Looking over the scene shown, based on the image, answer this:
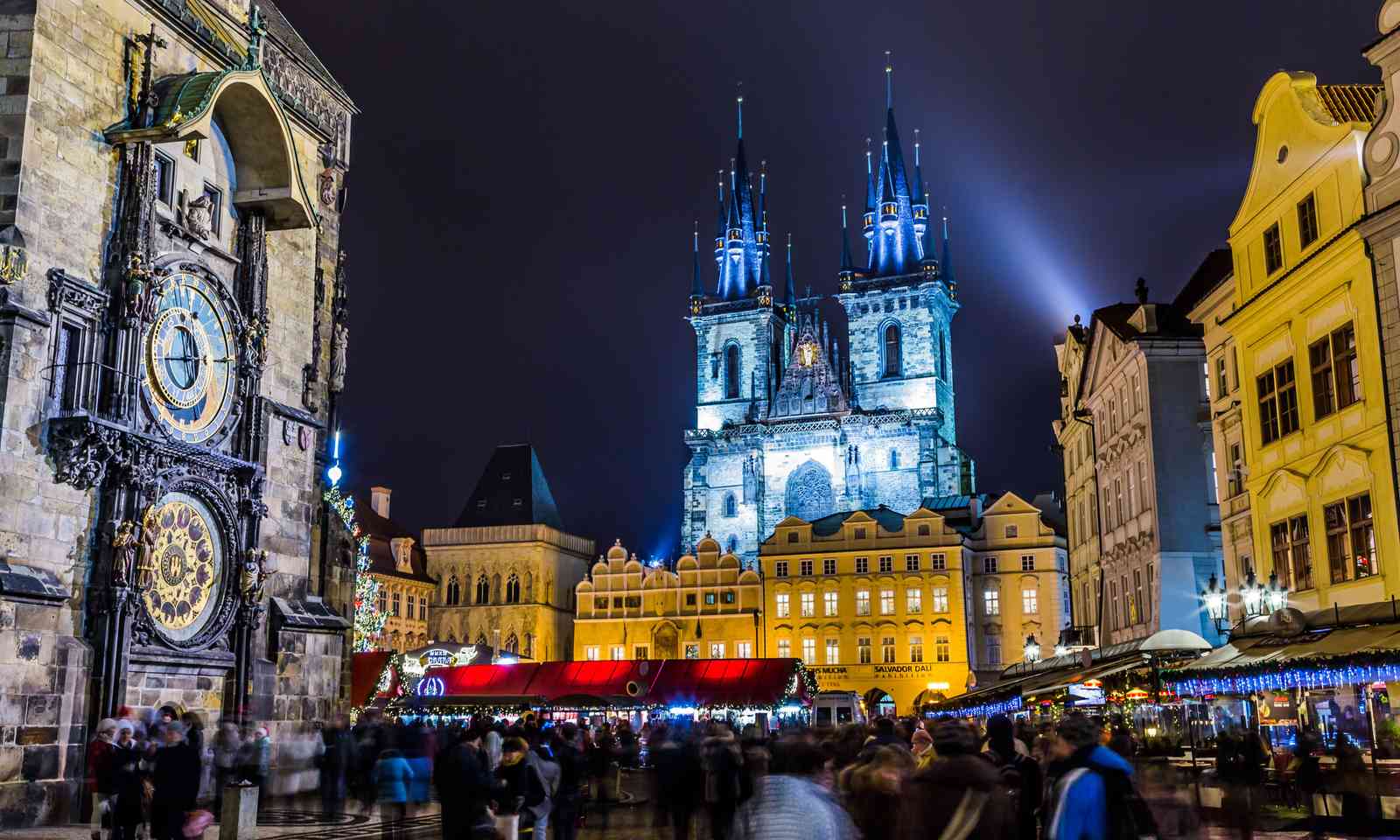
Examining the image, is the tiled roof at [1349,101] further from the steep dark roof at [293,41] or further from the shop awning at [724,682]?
the shop awning at [724,682]

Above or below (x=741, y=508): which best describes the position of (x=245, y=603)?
below

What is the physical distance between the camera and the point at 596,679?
40.4 m

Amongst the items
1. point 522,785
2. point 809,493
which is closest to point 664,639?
point 809,493

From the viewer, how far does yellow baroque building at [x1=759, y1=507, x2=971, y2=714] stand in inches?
2467

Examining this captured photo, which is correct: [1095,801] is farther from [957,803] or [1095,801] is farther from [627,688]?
[627,688]

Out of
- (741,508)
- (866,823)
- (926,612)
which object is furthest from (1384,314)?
(741,508)

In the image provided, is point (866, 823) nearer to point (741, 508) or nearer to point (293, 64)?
point (293, 64)

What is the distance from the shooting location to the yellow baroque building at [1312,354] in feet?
64.8

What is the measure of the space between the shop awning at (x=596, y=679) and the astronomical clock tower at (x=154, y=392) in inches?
741

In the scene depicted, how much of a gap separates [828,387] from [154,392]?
6878 centimetres

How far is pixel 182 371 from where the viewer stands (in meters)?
17.2

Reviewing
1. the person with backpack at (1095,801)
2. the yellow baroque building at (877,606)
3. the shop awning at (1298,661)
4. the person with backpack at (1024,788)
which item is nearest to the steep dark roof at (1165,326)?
the shop awning at (1298,661)

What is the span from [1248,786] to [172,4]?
53.2 feet

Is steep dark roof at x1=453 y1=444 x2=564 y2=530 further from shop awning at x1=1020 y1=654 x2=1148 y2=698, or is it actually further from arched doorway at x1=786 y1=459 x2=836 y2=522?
shop awning at x1=1020 y1=654 x2=1148 y2=698
